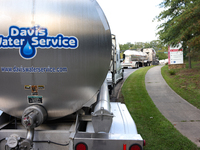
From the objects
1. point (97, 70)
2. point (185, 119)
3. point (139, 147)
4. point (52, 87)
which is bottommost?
point (185, 119)

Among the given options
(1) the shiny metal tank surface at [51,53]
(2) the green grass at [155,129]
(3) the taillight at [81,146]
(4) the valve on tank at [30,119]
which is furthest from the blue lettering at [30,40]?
(2) the green grass at [155,129]

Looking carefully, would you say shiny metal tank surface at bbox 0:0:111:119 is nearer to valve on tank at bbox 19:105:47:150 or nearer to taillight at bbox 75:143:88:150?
valve on tank at bbox 19:105:47:150

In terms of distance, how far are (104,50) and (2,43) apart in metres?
1.30

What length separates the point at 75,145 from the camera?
7.91 feet

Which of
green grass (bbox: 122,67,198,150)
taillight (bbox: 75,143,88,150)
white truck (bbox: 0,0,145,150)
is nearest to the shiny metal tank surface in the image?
white truck (bbox: 0,0,145,150)

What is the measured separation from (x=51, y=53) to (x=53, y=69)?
0.21 meters

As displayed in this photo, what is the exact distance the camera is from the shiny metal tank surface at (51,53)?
236 cm

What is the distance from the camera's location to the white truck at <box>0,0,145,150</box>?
2.36 m

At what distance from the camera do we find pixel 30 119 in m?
2.29

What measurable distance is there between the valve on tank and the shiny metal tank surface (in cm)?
Answer: 11

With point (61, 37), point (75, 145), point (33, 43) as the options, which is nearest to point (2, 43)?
point (33, 43)

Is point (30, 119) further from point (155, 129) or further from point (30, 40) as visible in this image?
point (155, 129)

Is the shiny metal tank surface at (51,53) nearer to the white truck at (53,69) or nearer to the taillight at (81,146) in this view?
the white truck at (53,69)

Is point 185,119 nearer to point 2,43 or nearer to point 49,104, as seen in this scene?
point 49,104
